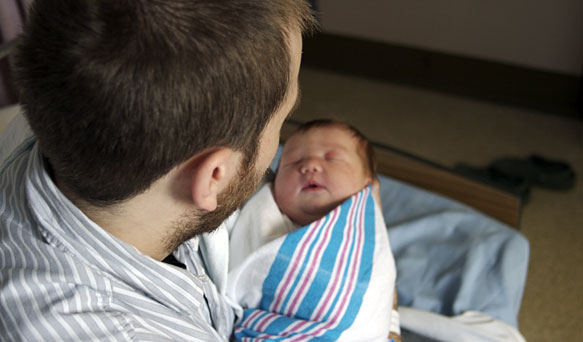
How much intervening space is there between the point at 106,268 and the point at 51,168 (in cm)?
15

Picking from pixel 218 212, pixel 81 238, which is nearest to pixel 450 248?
pixel 218 212

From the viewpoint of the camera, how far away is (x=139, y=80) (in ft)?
2.06

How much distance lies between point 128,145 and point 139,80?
0.27ft

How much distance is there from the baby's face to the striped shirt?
0.44 meters

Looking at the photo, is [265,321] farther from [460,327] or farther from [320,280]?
[460,327]

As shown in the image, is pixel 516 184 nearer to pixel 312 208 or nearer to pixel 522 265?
pixel 522 265

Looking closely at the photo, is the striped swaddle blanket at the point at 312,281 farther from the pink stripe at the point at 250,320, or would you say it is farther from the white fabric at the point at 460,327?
the white fabric at the point at 460,327

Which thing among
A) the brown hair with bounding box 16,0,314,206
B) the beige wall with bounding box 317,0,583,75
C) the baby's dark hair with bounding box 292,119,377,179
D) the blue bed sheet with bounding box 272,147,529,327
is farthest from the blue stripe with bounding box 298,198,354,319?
the beige wall with bounding box 317,0,583,75

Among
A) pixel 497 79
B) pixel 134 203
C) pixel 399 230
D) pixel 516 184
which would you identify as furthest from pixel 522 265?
pixel 497 79

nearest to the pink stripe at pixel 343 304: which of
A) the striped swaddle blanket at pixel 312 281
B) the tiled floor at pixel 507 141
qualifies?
the striped swaddle blanket at pixel 312 281

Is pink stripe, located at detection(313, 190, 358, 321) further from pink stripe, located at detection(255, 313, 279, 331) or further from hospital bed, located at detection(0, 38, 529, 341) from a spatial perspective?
hospital bed, located at detection(0, 38, 529, 341)

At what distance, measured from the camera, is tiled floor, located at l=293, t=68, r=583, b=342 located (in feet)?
5.90

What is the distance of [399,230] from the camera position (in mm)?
1454

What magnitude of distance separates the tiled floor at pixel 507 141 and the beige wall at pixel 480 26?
212 mm
